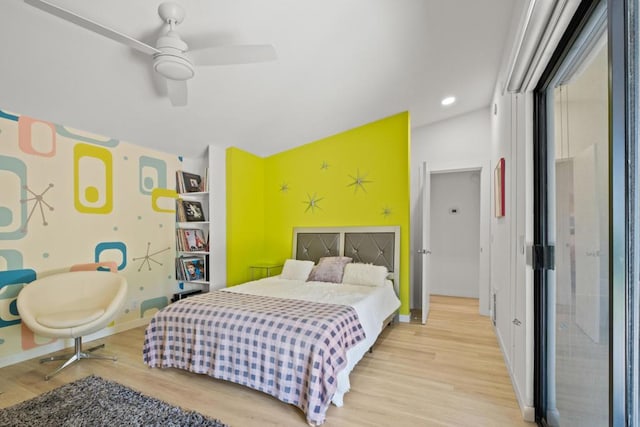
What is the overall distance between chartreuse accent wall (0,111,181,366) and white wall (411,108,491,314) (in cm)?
360

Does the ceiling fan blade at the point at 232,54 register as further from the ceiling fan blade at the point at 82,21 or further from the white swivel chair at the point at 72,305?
the white swivel chair at the point at 72,305

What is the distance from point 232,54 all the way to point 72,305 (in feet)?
9.59

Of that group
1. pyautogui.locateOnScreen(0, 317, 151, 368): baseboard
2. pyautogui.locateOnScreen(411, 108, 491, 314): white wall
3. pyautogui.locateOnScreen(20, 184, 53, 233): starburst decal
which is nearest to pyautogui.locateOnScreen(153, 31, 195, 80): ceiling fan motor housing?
pyautogui.locateOnScreen(20, 184, 53, 233): starburst decal

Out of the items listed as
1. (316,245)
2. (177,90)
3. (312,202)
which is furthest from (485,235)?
(177,90)

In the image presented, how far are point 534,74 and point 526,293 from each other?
4.62ft

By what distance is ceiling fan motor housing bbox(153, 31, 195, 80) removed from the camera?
1.88 m

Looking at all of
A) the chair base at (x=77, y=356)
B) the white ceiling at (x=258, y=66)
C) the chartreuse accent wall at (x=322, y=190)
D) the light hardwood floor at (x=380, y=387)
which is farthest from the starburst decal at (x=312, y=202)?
the chair base at (x=77, y=356)

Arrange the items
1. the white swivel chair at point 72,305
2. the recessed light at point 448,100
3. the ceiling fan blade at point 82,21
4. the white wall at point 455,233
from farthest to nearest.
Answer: the white wall at point 455,233, the recessed light at point 448,100, the white swivel chair at point 72,305, the ceiling fan blade at point 82,21

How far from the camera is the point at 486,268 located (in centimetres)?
426

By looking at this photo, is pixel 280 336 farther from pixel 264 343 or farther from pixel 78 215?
pixel 78 215

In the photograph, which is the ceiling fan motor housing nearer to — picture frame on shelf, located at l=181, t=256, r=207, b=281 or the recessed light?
→ picture frame on shelf, located at l=181, t=256, r=207, b=281

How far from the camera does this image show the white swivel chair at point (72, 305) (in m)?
2.55

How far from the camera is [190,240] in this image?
4.24 metres

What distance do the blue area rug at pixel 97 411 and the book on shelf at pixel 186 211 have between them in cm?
230
